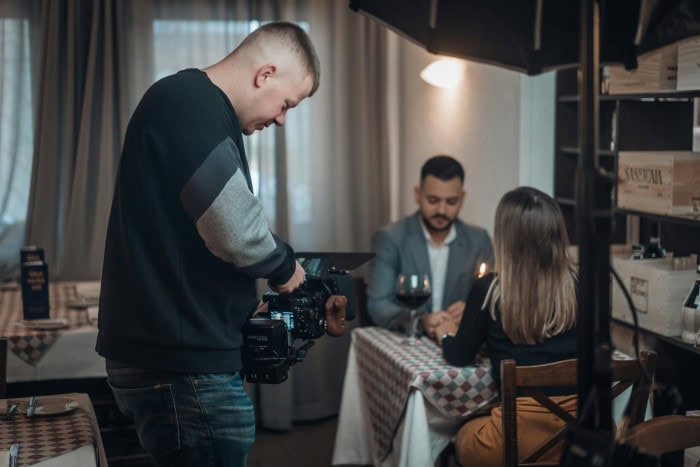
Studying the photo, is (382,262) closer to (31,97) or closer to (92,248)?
(92,248)

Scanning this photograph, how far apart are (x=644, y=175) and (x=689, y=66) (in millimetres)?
418

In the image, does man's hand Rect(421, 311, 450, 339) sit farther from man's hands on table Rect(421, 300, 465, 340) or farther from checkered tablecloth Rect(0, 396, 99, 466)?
checkered tablecloth Rect(0, 396, 99, 466)

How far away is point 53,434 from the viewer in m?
1.82

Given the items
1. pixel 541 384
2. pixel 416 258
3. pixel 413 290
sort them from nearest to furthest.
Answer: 1. pixel 541 384
2. pixel 413 290
3. pixel 416 258

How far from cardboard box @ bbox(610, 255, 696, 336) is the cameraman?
143 centimetres

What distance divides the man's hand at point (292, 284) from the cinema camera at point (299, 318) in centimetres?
6

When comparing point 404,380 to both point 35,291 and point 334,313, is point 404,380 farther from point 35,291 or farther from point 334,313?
point 35,291

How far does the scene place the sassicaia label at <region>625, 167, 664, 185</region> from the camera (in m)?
2.87

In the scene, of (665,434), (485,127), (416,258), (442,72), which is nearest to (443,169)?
(416,258)

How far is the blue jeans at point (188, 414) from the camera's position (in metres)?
1.70

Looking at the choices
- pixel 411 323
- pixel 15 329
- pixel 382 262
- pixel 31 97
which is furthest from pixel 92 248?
pixel 411 323

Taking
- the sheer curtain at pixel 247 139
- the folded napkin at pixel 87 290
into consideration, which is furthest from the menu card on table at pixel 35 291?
the sheer curtain at pixel 247 139

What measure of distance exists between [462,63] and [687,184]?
1.53 metres

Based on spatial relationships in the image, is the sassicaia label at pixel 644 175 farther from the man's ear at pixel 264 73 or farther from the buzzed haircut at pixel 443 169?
the man's ear at pixel 264 73
